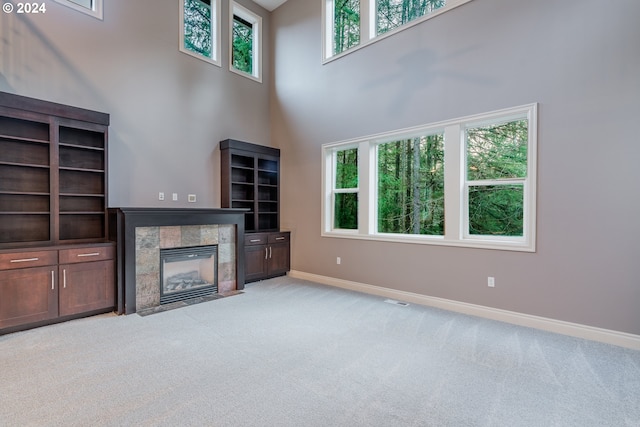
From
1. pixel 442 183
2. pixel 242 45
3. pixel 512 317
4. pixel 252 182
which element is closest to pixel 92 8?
pixel 242 45

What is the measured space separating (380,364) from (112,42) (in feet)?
17.3

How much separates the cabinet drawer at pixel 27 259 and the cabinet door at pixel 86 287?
15cm

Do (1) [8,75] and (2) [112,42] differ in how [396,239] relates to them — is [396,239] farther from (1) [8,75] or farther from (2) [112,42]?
(1) [8,75]

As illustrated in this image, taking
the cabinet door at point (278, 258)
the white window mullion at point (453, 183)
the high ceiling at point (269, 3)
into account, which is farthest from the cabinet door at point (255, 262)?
the high ceiling at point (269, 3)

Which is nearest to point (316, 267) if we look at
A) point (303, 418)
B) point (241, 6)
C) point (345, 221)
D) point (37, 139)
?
point (345, 221)

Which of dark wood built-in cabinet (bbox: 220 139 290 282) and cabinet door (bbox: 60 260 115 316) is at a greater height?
dark wood built-in cabinet (bbox: 220 139 290 282)

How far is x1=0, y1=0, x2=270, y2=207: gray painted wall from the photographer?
3.75 m

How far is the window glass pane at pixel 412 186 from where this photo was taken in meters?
4.30

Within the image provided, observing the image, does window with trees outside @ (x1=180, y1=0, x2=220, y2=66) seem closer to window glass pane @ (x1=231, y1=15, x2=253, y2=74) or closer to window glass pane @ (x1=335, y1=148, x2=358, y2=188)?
window glass pane @ (x1=231, y1=15, x2=253, y2=74)

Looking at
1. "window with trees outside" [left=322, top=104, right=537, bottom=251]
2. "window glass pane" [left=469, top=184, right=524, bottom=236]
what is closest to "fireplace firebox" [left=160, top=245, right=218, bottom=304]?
"window with trees outside" [left=322, top=104, right=537, bottom=251]

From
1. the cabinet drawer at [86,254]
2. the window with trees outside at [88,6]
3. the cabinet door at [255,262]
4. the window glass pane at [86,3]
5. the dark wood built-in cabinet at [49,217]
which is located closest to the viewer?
the dark wood built-in cabinet at [49,217]

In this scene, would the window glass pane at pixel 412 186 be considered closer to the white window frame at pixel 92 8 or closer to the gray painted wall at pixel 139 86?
the gray painted wall at pixel 139 86

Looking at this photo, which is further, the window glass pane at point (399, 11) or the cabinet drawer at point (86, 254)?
→ the window glass pane at point (399, 11)

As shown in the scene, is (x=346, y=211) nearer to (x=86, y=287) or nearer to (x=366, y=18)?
(x=366, y=18)
